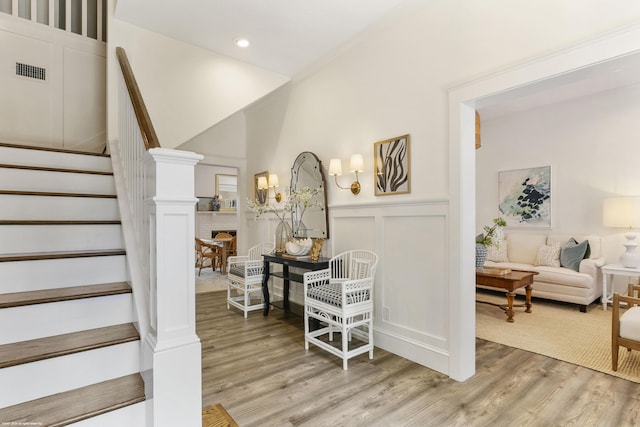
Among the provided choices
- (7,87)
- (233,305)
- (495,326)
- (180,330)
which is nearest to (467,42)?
(180,330)

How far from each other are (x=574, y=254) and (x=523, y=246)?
0.76 m

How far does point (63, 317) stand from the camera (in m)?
1.57

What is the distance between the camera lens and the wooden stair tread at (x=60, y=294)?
147 cm

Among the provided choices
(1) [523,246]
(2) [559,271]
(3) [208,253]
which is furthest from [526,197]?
(3) [208,253]

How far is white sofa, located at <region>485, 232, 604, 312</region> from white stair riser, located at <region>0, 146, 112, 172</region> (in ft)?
16.8

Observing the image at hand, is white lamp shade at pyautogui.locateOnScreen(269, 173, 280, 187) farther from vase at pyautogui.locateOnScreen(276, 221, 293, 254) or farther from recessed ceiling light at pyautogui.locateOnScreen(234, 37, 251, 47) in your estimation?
recessed ceiling light at pyautogui.locateOnScreen(234, 37, 251, 47)

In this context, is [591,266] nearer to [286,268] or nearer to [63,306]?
[286,268]

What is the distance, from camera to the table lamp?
A: 3.89 meters

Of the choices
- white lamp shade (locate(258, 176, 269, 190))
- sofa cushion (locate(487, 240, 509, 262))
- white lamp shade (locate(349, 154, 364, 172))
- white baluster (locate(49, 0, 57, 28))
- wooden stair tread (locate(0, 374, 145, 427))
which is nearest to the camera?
wooden stair tread (locate(0, 374, 145, 427))

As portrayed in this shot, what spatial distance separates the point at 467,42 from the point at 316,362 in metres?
2.79

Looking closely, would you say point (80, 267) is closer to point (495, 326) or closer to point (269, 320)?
point (269, 320)

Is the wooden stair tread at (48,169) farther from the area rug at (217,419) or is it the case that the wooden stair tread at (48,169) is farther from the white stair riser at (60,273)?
the area rug at (217,419)

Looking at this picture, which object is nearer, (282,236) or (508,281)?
(508,281)

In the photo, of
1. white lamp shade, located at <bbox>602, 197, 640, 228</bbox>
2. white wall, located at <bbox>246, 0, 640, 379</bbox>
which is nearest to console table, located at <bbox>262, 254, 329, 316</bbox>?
white wall, located at <bbox>246, 0, 640, 379</bbox>
